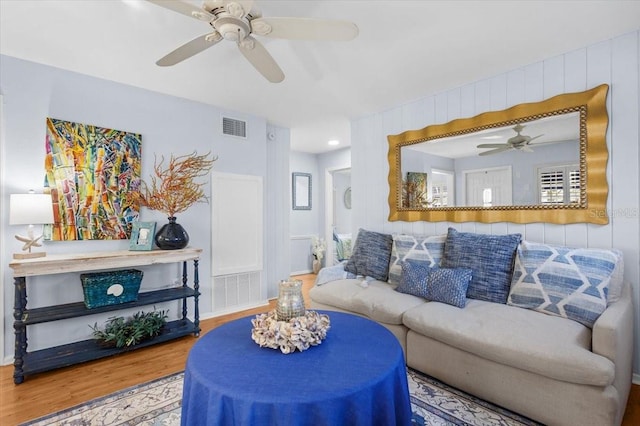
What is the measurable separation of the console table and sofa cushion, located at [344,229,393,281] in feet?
5.49

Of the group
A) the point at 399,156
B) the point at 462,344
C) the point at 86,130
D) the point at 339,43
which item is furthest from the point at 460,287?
the point at 86,130

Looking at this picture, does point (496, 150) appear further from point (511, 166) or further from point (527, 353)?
point (527, 353)

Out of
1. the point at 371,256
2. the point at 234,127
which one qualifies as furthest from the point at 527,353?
the point at 234,127

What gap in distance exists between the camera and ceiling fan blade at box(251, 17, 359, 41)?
1.55 metres

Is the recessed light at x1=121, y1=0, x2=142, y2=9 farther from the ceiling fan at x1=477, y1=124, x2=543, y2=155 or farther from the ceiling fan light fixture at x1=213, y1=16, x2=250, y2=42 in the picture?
the ceiling fan at x1=477, y1=124, x2=543, y2=155

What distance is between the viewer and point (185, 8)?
1521mm

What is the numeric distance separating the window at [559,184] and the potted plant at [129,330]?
141 inches

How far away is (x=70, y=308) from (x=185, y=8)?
2534 mm

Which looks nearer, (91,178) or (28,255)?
(28,255)

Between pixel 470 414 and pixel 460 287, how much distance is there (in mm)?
857

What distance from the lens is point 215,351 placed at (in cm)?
146

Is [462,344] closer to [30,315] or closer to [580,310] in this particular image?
[580,310]

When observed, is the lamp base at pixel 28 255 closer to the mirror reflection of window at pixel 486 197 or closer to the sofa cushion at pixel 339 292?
the sofa cushion at pixel 339 292

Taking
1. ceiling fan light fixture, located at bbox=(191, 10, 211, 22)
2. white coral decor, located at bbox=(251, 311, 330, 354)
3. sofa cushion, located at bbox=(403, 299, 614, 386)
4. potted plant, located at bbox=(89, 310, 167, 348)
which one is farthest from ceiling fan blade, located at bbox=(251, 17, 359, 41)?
potted plant, located at bbox=(89, 310, 167, 348)
